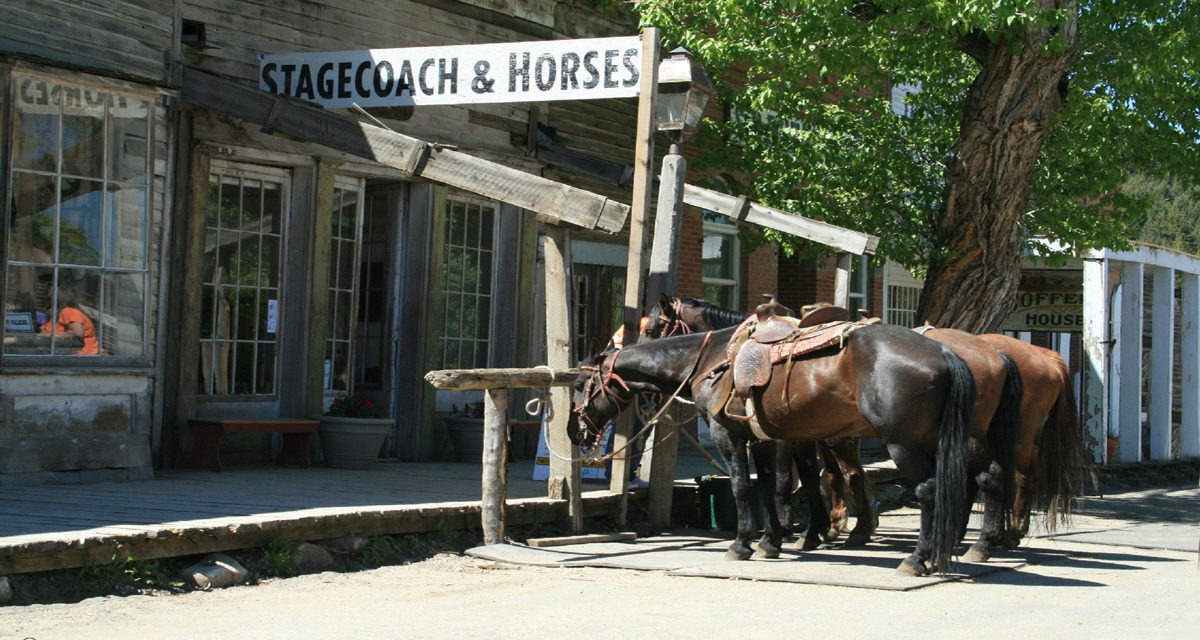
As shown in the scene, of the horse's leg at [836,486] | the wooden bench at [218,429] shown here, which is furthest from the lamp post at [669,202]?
the wooden bench at [218,429]

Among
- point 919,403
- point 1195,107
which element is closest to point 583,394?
point 919,403

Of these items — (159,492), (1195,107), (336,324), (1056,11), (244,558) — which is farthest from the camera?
(1195,107)

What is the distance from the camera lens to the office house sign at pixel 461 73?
10.7 meters

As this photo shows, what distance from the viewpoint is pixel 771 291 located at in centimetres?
1998

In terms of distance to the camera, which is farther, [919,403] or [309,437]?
[309,437]

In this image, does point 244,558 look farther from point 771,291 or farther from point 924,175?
point 771,291

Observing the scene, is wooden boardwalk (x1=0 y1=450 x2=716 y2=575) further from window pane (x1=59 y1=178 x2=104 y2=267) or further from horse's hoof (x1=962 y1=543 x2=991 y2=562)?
horse's hoof (x1=962 y1=543 x2=991 y2=562)

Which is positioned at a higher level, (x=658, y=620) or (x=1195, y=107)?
(x=1195, y=107)

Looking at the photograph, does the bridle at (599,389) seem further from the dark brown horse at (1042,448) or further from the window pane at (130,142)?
the window pane at (130,142)

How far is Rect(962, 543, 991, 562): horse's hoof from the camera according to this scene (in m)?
9.46

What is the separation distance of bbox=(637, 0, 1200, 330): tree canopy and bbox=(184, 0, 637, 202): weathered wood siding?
1100 millimetres

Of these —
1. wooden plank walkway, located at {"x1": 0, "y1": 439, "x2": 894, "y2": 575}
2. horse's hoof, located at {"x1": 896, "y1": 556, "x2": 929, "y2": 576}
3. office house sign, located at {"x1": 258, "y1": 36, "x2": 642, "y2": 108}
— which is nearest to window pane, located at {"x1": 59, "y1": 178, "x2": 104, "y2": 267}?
wooden plank walkway, located at {"x1": 0, "y1": 439, "x2": 894, "y2": 575}

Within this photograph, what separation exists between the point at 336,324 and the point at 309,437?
4.49 ft

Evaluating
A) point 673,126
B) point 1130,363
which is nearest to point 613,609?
point 673,126
